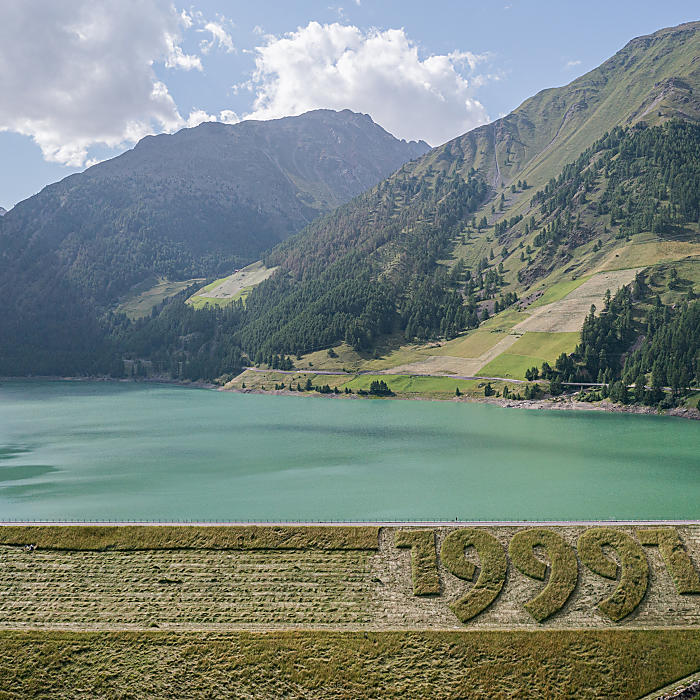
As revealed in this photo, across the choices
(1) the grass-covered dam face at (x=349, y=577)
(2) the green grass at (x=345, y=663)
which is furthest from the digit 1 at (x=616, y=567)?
(2) the green grass at (x=345, y=663)

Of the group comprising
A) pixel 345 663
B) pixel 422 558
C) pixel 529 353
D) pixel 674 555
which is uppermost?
pixel 529 353

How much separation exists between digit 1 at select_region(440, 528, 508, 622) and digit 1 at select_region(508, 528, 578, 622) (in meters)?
1.45

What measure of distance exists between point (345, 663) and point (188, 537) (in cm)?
1824

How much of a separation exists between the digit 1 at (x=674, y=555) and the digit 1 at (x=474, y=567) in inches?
489

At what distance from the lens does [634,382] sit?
154125mm

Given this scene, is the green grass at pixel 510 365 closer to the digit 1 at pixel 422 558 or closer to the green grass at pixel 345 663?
the digit 1 at pixel 422 558

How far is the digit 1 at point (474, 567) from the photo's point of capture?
43.2 meters

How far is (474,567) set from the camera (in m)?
46.0

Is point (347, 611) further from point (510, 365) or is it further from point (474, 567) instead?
point (510, 365)

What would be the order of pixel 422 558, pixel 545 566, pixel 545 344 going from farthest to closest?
pixel 545 344
pixel 422 558
pixel 545 566

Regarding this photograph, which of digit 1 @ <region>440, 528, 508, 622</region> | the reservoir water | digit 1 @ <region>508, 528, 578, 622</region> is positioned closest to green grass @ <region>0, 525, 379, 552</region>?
digit 1 @ <region>440, 528, 508, 622</region>

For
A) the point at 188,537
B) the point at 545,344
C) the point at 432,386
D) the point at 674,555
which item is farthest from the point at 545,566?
the point at 545,344

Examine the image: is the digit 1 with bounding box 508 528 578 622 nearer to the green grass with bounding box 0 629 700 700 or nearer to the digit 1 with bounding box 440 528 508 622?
the digit 1 with bounding box 440 528 508 622

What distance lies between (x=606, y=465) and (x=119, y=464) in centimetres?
7798
